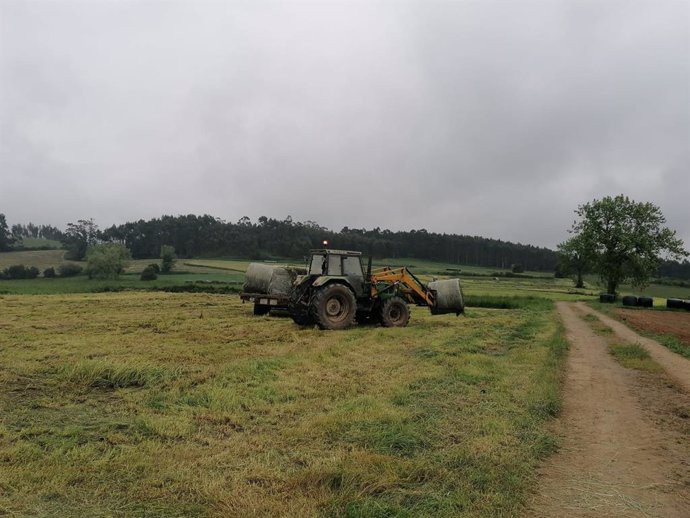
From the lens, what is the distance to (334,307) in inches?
549

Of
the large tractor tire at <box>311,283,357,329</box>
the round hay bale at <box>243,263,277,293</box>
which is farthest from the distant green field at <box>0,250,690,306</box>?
the large tractor tire at <box>311,283,357,329</box>

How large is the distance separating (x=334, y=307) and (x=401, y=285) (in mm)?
2714

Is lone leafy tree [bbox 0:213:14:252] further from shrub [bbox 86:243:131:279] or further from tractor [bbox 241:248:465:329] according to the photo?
tractor [bbox 241:248:465:329]

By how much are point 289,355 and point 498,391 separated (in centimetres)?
408

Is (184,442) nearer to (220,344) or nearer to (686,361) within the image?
(220,344)

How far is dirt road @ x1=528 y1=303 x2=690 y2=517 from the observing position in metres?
3.66

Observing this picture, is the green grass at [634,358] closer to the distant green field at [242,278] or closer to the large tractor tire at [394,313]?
the large tractor tire at [394,313]

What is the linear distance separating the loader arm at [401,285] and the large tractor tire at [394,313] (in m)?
0.44

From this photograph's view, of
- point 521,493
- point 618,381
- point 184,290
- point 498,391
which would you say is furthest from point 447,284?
point 184,290

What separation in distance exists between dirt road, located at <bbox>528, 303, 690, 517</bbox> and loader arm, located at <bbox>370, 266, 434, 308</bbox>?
7.31 m

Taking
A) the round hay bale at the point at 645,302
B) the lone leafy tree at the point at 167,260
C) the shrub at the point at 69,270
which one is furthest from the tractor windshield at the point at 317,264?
the shrub at the point at 69,270

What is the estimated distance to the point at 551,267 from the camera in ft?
316

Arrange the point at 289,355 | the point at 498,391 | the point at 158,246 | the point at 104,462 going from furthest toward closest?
the point at 158,246, the point at 289,355, the point at 498,391, the point at 104,462

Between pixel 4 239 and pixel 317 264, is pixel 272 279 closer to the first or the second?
pixel 317 264
